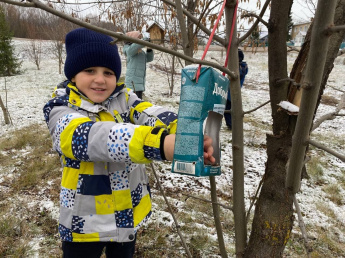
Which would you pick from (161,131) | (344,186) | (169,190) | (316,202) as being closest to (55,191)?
(169,190)

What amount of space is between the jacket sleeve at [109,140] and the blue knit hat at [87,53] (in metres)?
0.39

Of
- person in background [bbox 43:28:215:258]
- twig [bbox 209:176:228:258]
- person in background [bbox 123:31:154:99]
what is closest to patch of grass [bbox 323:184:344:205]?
twig [bbox 209:176:228:258]

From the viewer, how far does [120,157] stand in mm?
885

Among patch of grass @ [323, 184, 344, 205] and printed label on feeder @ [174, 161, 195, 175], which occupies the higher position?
printed label on feeder @ [174, 161, 195, 175]

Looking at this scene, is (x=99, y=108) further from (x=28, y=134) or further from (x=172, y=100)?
(x=172, y=100)

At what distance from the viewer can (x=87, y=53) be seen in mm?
1292

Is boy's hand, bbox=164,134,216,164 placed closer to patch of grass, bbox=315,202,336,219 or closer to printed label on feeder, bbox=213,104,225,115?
printed label on feeder, bbox=213,104,225,115

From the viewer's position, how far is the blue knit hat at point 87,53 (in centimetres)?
130

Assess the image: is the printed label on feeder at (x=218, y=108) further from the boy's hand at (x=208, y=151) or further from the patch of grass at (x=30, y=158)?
the patch of grass at (x=30, y=158)

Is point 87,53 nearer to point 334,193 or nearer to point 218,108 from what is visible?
point 218,108

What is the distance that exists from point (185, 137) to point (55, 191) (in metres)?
3.23

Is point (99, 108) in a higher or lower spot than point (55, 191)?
higher

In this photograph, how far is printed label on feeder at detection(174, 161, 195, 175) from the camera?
70cm

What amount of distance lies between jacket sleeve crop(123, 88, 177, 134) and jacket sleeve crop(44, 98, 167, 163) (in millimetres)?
259
